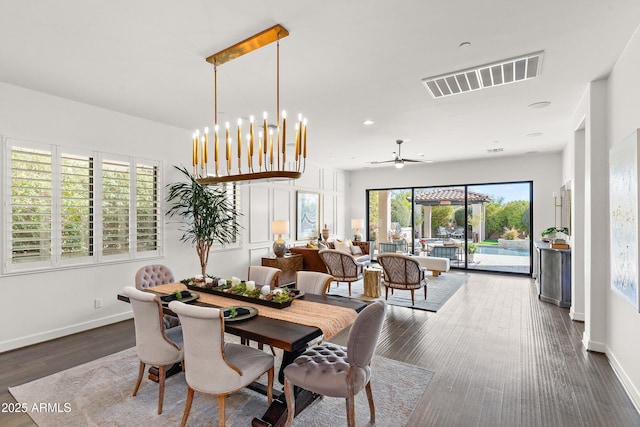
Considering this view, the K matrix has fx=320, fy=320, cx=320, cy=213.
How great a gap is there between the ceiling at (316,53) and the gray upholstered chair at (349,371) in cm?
214

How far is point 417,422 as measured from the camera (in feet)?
7.80

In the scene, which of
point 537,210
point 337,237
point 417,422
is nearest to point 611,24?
point 417,422

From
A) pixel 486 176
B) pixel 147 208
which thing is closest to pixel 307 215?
pixel 147 208

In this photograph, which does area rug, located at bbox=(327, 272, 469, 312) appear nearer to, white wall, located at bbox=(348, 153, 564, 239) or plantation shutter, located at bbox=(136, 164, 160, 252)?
white wall, located at bbox=(348, 153, 564, 239)

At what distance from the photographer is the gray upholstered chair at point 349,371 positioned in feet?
6.84

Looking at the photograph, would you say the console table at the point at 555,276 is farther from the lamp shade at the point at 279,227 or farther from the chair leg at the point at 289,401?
the chair leg at the point at 289,401

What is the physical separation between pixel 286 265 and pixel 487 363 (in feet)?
13.8


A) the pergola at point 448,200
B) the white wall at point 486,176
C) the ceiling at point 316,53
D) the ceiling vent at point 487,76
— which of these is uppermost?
the ceiling at point 316,53

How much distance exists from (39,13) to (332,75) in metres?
2.41

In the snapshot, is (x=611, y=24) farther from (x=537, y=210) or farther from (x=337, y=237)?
(x=337, y=237)

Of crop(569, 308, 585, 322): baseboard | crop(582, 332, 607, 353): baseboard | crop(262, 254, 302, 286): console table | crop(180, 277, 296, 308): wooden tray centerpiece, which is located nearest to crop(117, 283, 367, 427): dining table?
crop(180, 277, 296, 308): wooden tray centerpiece

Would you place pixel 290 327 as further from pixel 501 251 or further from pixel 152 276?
pixel 501 251

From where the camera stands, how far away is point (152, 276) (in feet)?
12.3

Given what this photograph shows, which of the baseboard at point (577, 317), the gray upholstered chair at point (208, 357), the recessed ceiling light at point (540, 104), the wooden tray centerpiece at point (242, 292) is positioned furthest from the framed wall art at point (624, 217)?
the gray upholstered chair at point (208, 357)
